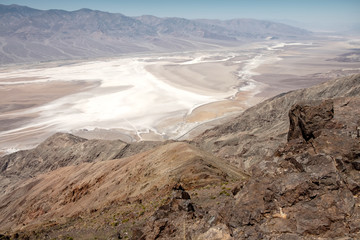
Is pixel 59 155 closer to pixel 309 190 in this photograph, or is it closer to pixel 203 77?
pixel 309 190

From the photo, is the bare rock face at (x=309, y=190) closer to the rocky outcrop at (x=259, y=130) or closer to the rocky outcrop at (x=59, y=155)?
the rocky outcrop at (x=259, y=130)

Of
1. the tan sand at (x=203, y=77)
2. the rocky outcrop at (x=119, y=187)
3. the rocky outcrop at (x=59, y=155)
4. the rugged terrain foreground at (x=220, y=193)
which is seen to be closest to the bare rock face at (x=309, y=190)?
the rugged terrain foreground at (x=220, y=193)

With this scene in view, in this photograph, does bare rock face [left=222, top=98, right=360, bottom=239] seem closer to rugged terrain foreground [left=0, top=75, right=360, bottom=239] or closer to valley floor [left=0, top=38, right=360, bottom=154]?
rugged terrain foreground [left=0, top=75, right=360, bottom=239]

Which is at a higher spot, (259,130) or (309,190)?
(309,190)

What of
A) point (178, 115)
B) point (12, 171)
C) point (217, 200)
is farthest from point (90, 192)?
point (178, 115)

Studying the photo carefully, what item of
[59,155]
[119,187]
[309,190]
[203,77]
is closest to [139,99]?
[203,77]
